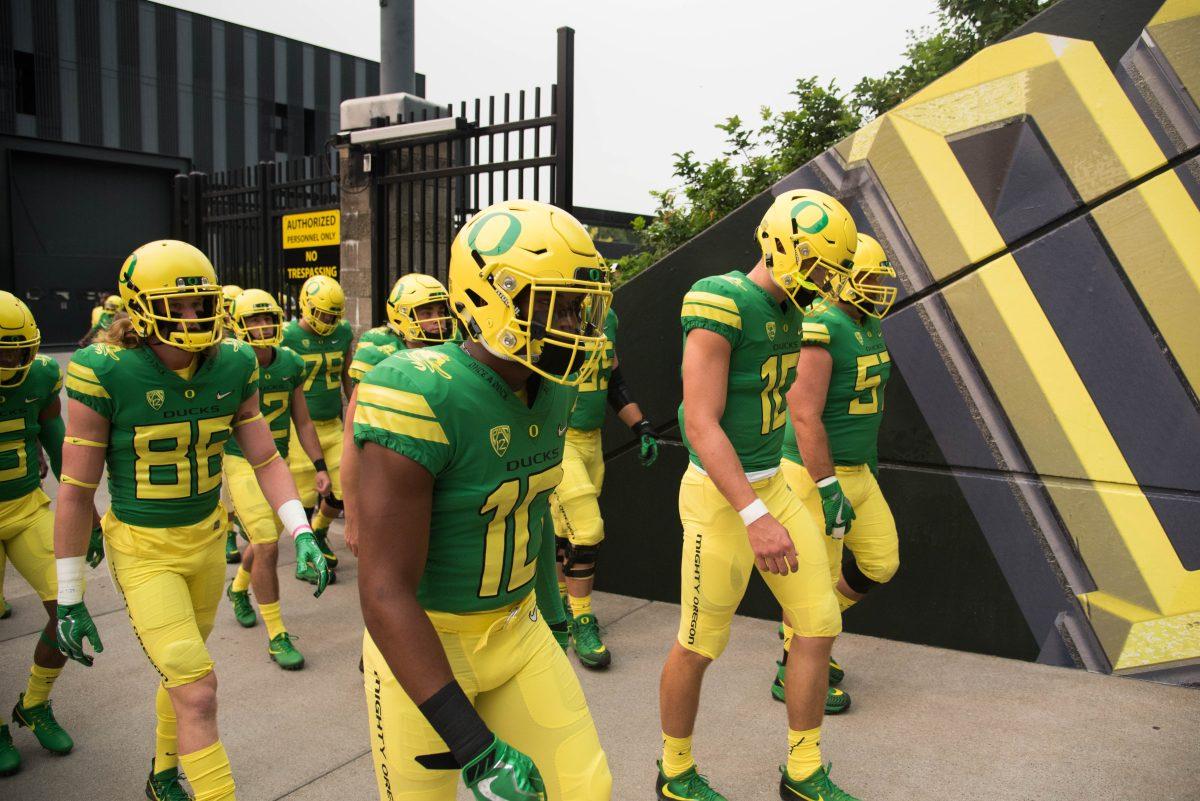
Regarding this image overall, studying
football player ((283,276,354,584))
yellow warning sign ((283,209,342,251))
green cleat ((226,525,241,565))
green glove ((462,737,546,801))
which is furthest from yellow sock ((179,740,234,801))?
yellow warning sign ((283,209,342,251))

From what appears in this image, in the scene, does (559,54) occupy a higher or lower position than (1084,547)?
higher

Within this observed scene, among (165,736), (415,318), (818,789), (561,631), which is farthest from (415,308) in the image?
(818,789)

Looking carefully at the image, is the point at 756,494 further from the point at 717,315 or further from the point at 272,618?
the point at 272,618

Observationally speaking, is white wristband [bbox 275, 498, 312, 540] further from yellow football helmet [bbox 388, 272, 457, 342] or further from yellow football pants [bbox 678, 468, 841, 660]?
yellow football helmet [bbox 388, 272, 457, 342]

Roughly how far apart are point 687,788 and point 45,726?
301 cm

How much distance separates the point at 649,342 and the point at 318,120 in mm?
35994

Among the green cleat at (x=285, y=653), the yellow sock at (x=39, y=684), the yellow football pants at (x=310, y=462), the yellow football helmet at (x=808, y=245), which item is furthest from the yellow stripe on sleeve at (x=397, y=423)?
the yellow football pants at (x=310, y=462)

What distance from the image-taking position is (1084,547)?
4.73m

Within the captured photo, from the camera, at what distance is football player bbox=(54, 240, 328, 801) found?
321cm

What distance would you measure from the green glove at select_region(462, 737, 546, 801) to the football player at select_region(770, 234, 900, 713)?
2.36 m

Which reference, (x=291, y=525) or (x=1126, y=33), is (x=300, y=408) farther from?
(x=1126, y=33)

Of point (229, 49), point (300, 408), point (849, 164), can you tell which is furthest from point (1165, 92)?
point (229, 49)

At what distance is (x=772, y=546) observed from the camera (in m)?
3.08

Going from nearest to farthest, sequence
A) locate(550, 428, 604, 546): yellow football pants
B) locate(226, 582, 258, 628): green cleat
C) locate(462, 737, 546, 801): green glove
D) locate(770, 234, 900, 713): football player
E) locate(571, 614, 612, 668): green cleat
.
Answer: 1. locate(462, 737, 546, 801): green glove
2. locate(770, 234, 900, 713): football player
3. locate(571, 614, 612, 668): green cleat
4. locate(550, 428, 604, 546): yellow football pants
5. locate(226, 582, 258, 628): green cleat
